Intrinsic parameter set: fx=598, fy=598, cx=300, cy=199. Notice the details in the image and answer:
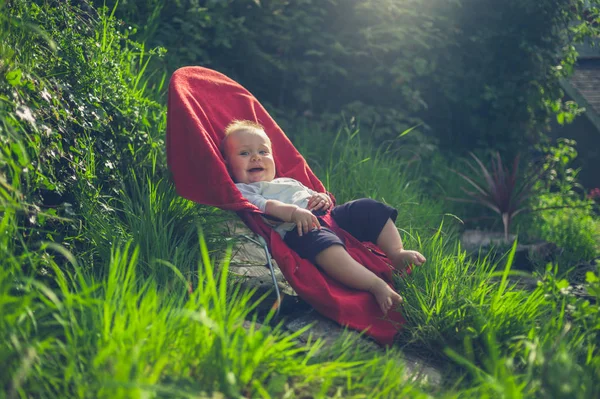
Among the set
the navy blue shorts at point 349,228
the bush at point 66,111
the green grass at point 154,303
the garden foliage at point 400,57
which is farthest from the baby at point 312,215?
the garden foliage at point 400,57

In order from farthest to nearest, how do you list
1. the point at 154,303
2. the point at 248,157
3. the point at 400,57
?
1. the point at 400,57
2. the point at 248,157
3. the point at 154,303

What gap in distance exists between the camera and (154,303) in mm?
1954

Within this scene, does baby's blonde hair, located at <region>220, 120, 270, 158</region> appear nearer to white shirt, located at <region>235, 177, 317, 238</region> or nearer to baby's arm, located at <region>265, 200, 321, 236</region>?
white shirt, located at <region>235, 177, 317, 238</region>

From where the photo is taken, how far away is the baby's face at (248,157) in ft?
10.5

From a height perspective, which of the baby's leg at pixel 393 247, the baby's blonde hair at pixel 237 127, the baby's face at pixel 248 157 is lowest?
the baby's leg at pixel 393 247

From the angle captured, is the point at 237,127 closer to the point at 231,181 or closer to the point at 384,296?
the point at 231,181

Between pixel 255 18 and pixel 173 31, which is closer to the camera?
pixel 173 31

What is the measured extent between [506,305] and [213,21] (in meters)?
3.52

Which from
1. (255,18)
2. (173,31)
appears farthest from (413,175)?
(173,31)

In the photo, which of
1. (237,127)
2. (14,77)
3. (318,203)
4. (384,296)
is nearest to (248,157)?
(237,127)

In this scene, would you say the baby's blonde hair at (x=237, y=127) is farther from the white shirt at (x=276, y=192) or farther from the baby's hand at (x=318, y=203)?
the baby's hand at (x=318, y=203)

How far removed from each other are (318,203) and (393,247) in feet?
1.44

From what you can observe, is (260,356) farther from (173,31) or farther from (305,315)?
(173,31)

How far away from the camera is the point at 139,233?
9.30 feet
